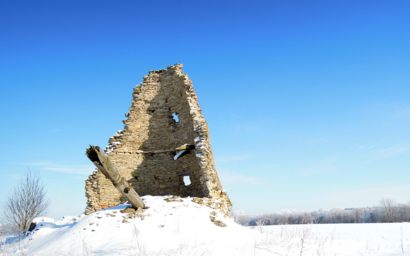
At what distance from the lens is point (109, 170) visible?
18.9ft

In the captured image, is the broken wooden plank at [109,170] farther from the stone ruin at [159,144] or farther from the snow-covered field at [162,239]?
the stone ruin at [159,144]

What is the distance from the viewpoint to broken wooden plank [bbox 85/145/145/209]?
548 cm

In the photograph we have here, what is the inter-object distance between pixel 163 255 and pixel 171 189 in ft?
26.3

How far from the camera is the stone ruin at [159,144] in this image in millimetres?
11141

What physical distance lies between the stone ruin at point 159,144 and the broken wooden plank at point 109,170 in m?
4.11

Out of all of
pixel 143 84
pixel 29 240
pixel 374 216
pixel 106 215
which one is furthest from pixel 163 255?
pixel 374 216

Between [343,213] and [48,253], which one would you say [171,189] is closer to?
[48,253]

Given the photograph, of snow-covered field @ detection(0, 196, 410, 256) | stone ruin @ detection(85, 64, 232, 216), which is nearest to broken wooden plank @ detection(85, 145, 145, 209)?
snow-covered field @ detection(0, 196, 410, 256)

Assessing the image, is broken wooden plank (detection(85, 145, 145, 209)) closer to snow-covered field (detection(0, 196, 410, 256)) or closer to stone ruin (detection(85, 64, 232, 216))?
snow-covered field (detection(0, 196, 410, 256))

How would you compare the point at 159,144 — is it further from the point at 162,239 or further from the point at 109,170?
the point at 162,239

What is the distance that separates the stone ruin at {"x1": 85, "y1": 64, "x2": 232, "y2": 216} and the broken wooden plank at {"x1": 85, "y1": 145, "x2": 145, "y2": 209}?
411 cm

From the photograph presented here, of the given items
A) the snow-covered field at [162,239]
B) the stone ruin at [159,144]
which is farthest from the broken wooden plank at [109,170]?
the stone ruin at [159,144]

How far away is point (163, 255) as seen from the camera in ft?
13.2

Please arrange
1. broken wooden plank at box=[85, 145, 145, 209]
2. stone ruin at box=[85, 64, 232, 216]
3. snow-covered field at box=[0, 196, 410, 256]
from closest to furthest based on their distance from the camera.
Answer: snow-covered field at box=[0, 196, 410, 256], broken wooden plank at box=[85, 145, 145, 209], stone ruin at box=[85, 64, 232, 216]
